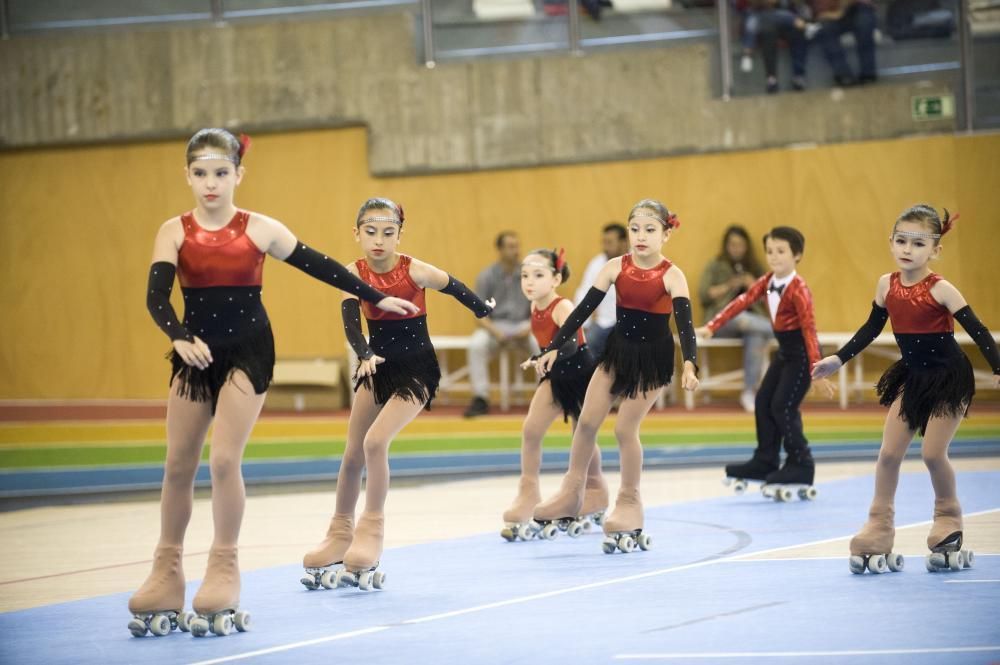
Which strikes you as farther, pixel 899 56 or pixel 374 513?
pixel 899 56

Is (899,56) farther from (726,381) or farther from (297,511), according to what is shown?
(297,511)

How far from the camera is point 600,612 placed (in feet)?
18.0

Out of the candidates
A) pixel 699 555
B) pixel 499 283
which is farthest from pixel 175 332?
pixel 499 283

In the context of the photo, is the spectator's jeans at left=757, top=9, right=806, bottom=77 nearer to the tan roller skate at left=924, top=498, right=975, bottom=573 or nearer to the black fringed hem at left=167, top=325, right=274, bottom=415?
the tan roller skate at left=924, top=498, right=975, bottom=573

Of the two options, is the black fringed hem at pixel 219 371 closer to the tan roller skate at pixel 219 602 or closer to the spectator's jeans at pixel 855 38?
the tan roller skate at pixel 219 602

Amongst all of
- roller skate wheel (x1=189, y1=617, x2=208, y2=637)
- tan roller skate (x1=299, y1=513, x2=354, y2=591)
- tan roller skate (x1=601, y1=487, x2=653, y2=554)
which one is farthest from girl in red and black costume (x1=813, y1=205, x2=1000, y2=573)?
roller skate wheel (x1=189, y1=617, x2=208, y2=637)

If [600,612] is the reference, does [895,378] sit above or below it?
above

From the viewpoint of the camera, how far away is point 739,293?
13.4m

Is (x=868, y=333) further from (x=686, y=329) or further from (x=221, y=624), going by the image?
(x=221, y=624)

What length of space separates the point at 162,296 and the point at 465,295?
6.04 feet

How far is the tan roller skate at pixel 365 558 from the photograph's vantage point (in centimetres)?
624

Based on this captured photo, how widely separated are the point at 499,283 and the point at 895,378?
7.49m

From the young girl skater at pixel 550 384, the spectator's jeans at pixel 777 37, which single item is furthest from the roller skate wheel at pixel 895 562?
the spectator's jeans at pixel 777 37

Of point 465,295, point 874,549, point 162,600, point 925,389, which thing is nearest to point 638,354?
point 465,295
